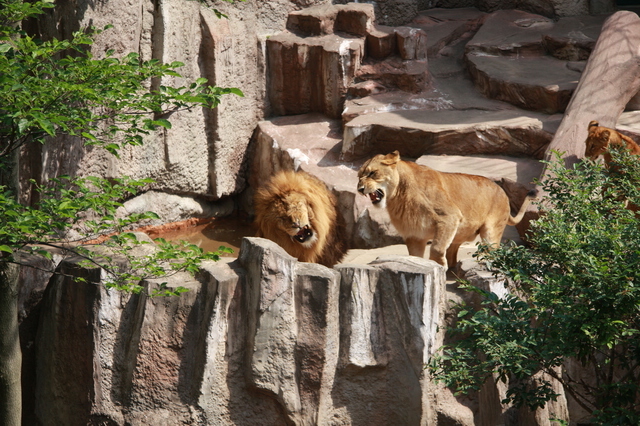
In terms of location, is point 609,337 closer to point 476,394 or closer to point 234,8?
point 476,394

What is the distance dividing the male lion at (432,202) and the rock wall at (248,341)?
1.25 metres

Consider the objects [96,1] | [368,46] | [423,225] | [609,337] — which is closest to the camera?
[609,337]

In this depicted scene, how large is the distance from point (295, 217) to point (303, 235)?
0.20 meters

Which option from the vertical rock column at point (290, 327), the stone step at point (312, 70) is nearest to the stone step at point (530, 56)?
the stone step at point (312, 70)

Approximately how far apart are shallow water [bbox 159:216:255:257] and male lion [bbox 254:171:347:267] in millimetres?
2022

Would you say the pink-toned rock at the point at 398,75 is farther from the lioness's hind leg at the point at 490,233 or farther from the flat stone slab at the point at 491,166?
the lioness's hind leg at the point at 490,233

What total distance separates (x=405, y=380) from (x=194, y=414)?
1389mm

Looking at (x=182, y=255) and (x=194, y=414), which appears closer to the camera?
(x=182, y=255)

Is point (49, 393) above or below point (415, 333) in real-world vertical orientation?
below

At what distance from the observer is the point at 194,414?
193 inches

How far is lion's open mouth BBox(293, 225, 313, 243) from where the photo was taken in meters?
6.15

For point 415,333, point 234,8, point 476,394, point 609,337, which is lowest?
point 476,394

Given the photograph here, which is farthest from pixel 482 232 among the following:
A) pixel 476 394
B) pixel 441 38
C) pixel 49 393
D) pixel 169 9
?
pixel 441 38

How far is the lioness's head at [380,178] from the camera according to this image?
20.4 feet
